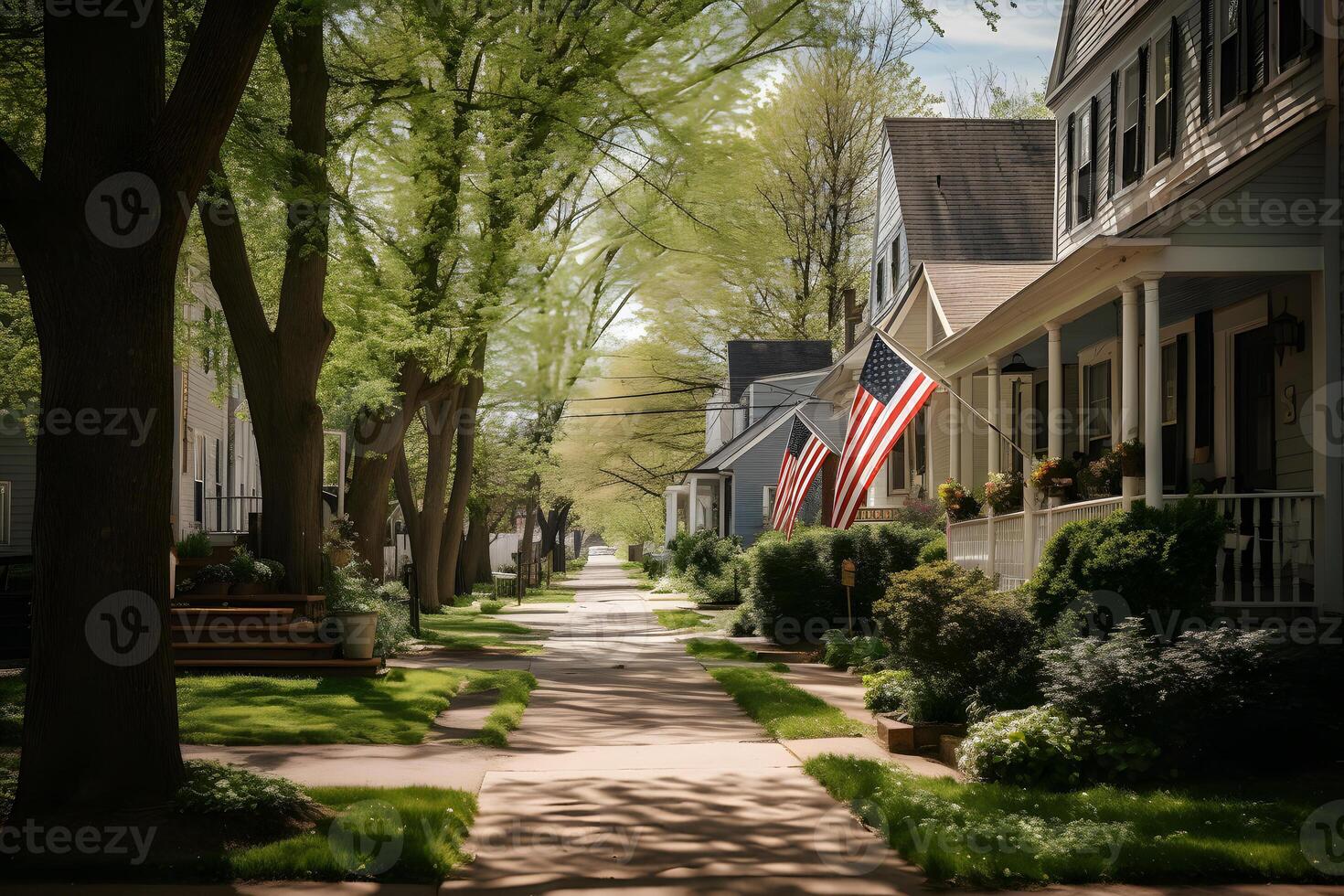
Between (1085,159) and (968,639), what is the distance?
11124 millimetres

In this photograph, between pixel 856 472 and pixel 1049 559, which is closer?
pixel 1049 559

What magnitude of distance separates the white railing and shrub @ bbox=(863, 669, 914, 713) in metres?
2.81

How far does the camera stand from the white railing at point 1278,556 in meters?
10.9

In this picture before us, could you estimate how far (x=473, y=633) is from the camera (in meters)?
24.3

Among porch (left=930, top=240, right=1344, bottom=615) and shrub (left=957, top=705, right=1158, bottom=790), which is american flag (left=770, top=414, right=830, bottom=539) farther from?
shrub (left=957, top=705, right=1158, bottom=790)

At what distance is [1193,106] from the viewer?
1535 cm

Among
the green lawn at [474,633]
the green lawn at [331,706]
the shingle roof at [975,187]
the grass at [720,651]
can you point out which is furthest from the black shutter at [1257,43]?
the green lawn at [474,633]

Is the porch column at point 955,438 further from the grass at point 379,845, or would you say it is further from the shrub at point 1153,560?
the grass at point 379,845

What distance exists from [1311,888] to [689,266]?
33.6 metres

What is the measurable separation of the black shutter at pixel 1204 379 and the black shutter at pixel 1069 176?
591 cm

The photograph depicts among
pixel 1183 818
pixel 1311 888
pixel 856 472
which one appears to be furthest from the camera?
pixel 856 472

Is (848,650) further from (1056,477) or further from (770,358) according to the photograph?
(770,358)

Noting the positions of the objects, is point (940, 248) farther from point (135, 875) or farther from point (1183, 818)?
point (135, 875)

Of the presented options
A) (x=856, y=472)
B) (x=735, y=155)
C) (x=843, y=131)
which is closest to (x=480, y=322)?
(x=735, y=155)
